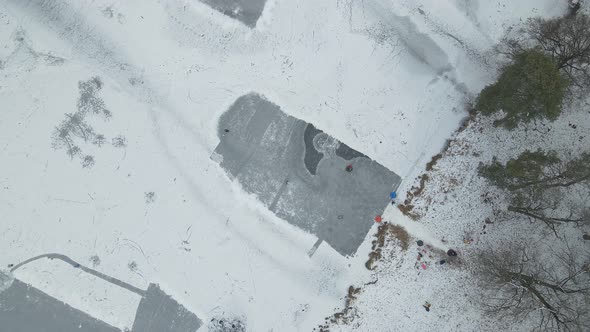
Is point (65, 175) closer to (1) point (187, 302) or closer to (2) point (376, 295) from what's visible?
(1) point (187, 302)

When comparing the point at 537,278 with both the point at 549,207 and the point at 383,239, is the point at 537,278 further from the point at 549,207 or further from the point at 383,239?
the point at 383,239

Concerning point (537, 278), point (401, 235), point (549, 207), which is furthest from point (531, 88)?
point (537, 278)

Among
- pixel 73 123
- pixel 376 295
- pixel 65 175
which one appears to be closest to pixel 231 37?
pixel 73 123

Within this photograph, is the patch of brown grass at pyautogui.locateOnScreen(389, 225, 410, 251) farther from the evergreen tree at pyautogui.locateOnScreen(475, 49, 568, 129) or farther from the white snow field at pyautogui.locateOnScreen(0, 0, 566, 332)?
the evergreen tree at pyautogui.locateOnScreen(475, 49, 568, 129)

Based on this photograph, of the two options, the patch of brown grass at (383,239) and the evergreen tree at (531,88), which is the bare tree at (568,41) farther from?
the patch of brown grass at (383,239)

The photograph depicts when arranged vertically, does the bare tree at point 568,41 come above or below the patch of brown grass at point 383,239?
above

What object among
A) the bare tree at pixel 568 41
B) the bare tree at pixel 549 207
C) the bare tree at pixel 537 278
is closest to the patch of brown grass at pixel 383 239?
the bare tree at pixel 537 278
